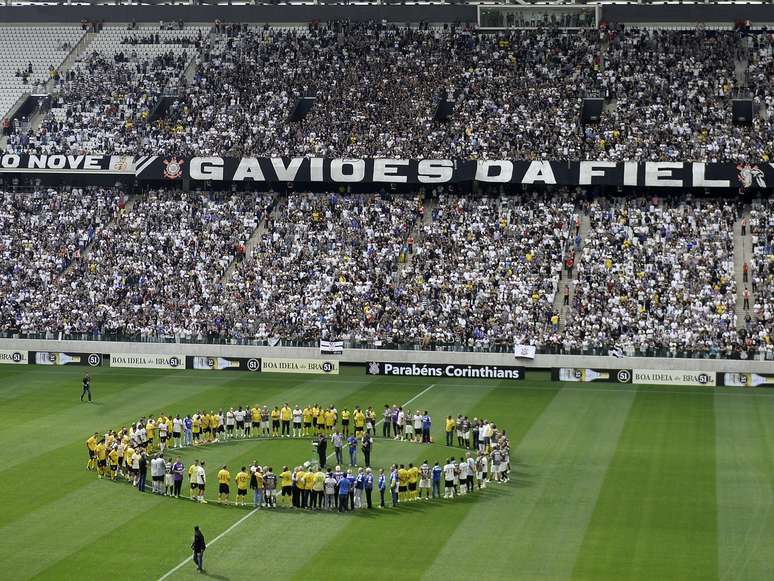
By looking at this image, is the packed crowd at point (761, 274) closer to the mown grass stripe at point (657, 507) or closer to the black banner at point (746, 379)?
the black banner at point (746, 379)

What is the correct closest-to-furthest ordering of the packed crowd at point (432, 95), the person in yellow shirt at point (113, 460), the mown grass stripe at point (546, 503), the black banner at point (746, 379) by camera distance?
the mown grass stripe at point (546, 503), the person in yellow shirt at point (113, 460), the black banner at point (746, 379), the packed crowd at point (432, 95)

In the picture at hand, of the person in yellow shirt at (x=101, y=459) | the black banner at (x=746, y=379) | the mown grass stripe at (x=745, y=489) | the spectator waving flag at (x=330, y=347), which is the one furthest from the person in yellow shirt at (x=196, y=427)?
the black banner at (x=746, y=379)

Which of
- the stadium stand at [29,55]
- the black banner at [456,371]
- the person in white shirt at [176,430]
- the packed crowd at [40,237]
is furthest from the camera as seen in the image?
the stadium stand at [29,55]

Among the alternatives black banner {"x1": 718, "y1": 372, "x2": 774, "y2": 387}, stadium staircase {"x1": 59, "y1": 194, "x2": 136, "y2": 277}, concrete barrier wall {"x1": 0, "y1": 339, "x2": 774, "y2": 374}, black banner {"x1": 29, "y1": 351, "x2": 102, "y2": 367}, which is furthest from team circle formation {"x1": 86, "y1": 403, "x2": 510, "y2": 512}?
stadium staircase {"x1": 59, "y1": 194, "x2": 136, "y2": 277}

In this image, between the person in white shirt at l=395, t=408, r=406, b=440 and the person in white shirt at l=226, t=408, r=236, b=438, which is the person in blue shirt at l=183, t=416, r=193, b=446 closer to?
the person in white shirt at l=226, t=408, r=236, b=438

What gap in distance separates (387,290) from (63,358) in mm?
15622

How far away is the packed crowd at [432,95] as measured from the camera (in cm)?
6962

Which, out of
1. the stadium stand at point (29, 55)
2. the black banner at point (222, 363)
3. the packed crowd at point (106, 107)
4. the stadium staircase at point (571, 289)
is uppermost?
the stadium stand at point (29, 55)

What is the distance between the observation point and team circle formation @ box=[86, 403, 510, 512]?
3419cm

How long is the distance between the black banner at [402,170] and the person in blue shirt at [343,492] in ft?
121

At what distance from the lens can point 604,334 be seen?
191 feet

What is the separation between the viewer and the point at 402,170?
6962 centimetres

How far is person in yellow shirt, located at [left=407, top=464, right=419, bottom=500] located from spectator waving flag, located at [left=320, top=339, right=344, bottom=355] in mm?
24091

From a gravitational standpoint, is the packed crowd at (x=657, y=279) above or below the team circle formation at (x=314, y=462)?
above
